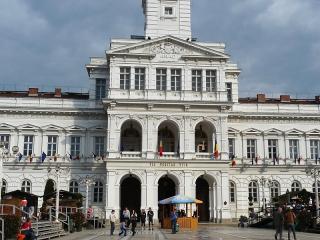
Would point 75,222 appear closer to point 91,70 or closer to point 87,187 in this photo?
Answer: point 87,187

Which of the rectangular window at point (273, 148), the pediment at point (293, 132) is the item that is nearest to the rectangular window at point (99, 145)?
the rectangular window at point (273, 148)

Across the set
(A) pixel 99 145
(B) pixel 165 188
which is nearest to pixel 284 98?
(B) pixel 165 188

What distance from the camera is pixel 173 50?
50.2 metres

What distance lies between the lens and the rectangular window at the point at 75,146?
2033 inches

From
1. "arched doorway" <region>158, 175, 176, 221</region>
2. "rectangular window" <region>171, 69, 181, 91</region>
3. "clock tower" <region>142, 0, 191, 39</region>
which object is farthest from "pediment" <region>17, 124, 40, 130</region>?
"clock tower" <region>142, 0, 191, 39</region>

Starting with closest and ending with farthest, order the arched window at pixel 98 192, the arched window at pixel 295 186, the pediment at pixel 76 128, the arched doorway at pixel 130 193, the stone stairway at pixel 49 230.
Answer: the stone stairway at pixel 49 230, the arched window at pixel 98 192, the arched doorway at pixel 130 193, the pediment at pixel 76 128, the arched window at pixel 295 186

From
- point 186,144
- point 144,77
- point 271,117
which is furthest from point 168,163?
point 271,117

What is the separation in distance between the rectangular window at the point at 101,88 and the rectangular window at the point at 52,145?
6.61 m

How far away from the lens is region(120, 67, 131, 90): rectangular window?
162ft

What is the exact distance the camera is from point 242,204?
2039 inches

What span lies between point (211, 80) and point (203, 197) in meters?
12.1

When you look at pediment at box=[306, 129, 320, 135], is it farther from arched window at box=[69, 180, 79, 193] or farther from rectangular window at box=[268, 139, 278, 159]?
arched window at box=[69, 180, 79, 193]

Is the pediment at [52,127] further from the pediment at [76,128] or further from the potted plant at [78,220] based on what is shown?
→ the potted plant at [78,220]

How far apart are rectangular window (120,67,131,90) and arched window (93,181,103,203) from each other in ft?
33.8
